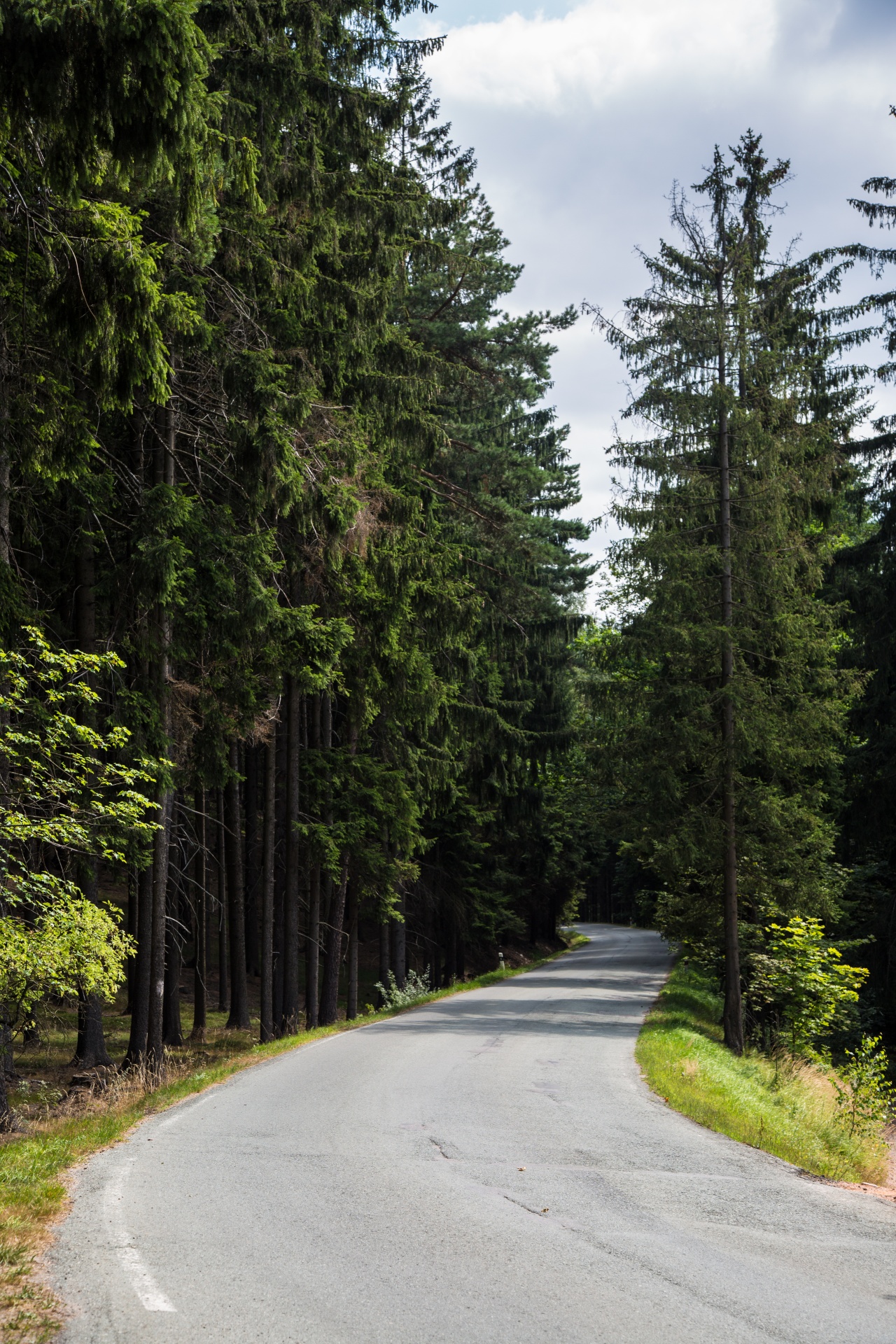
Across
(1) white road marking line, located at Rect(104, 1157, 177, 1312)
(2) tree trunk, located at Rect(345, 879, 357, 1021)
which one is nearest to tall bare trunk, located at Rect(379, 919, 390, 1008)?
(2) tree trunk, located at Rect(345, 879, 357, 1021)

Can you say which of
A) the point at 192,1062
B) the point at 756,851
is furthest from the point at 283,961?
the point at 756,851

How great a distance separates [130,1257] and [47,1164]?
102 inches

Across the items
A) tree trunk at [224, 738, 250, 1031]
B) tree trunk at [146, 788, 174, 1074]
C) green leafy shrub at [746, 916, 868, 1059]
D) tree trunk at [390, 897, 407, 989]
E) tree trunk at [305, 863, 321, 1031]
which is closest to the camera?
tree trunk at [146, 788, 174, 1074]

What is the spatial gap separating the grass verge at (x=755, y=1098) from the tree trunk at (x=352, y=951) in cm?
814

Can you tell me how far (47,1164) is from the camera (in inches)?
311

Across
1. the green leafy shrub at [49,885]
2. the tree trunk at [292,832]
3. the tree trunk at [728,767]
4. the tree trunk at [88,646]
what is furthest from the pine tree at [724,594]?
the green leafy shrub at [49,885]

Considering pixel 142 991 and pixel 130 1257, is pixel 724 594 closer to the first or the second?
pixel 142 991

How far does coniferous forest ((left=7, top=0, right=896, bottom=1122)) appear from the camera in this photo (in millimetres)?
8953

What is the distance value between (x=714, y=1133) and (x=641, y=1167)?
209 cm

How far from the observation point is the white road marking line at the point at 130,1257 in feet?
16.5

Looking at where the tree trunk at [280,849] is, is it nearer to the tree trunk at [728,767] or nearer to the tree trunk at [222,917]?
the tree trunk at [222,917]

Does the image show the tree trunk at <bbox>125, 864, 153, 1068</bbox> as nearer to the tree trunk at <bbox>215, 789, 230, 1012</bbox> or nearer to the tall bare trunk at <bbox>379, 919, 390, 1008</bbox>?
the tree trunk at <bbox>215, 789, 230, 1012</bbox>

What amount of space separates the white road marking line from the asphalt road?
0.02 meters

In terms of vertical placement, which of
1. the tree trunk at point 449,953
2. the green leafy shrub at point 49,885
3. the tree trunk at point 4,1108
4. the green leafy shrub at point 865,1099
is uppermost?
the green leafy shrub at point 49,885
